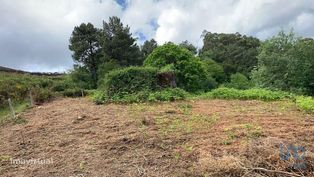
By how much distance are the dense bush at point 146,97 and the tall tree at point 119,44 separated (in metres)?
16.9

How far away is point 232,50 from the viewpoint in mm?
40156

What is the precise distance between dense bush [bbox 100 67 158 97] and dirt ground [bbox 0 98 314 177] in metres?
4.60

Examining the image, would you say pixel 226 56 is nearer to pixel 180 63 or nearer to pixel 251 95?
pixel 180 63

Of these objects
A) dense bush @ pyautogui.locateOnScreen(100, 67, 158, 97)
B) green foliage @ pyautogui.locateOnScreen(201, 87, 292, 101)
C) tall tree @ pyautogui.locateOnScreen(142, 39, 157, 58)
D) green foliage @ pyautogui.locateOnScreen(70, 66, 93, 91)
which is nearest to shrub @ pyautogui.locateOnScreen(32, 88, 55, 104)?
dense bush @ pyautogui.locateOnScreen(100, 67, 158, 97)

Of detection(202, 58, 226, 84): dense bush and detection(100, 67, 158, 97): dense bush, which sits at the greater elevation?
detection(202, 58, 226, 84): dense bush

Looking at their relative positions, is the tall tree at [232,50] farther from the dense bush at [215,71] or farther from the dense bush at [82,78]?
the dense bush at [82,78]

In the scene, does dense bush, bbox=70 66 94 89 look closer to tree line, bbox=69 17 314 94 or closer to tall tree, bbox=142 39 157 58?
tree line, bbox=69 17 314 94

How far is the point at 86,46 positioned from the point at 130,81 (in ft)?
57.1

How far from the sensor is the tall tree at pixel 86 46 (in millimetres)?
29094

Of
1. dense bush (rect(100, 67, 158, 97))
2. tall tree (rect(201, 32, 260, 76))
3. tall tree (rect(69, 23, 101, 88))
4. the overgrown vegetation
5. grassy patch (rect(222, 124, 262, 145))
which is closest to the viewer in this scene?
grassy patch (rect(222, 124, 262, 145))

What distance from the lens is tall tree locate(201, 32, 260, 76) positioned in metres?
37.3

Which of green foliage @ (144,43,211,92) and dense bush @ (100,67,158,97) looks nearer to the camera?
dense bush @ (100,67,158,97)

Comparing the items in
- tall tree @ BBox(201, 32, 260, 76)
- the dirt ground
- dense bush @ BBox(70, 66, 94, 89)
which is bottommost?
the dirt ground

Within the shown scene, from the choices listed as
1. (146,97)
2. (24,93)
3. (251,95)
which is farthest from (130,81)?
(24,93)
